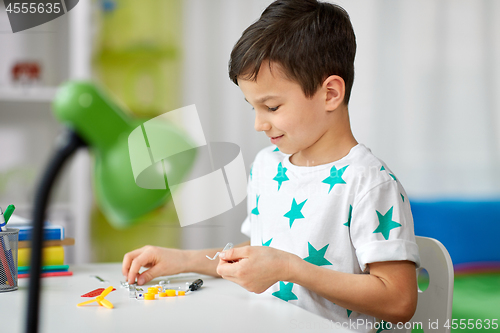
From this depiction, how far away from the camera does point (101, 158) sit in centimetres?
30

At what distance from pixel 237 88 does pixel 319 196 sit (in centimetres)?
110

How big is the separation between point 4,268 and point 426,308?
2.23ft

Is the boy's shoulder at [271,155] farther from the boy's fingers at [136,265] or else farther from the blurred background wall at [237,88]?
the blurred background wall at [237,88]

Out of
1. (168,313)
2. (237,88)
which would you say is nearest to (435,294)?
(168,313)

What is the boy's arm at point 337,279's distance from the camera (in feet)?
2.03

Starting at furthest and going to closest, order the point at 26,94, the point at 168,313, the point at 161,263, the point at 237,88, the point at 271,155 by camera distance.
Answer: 1. the point at 237,88
2. the point at 26,94
3. the point at 271,155
4. the point at 161,263
5. the point at 168,313

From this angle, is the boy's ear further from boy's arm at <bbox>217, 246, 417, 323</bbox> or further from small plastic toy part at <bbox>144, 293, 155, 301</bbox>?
small plastic toy part at <bbox>144, 293, 155, 301</bbox>

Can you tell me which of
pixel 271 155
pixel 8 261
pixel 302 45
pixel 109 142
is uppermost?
pixel 302 45

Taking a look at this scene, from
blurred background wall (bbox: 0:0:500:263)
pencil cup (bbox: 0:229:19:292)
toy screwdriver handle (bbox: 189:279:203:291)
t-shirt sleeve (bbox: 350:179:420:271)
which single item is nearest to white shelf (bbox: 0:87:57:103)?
blurred background wall (bbox: 0:0:500:263)

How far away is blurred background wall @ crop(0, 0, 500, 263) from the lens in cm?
173

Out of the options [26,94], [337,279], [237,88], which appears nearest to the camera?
[337,279]

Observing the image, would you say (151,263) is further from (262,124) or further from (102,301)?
(262,124)

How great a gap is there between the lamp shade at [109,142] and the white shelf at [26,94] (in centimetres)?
143

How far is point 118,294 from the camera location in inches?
26.5
